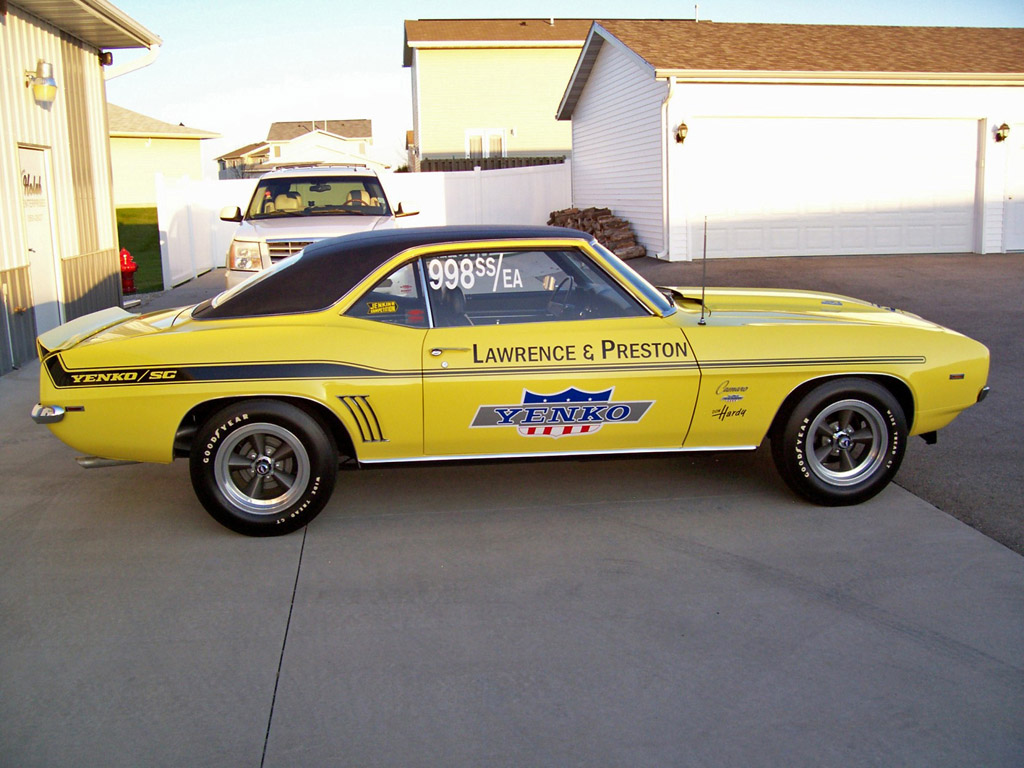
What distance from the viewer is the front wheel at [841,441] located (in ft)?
16.8

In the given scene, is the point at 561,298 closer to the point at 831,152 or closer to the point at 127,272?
the point at 127,272

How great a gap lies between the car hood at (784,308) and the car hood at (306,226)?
15.6 feet

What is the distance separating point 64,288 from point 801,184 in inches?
462

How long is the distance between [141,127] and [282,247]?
42.6 m

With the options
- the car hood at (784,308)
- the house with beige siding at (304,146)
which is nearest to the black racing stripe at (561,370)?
the car hood at (784,308)

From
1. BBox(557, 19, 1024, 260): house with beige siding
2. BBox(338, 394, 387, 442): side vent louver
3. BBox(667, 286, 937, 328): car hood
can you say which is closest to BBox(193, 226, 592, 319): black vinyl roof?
Answer: BBox(338, 394, 387, 442): side vent louver

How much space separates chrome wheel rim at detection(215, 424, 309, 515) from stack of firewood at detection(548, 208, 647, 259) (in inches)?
514

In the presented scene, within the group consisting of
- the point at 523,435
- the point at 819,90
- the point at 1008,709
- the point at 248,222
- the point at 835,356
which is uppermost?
the point at 819,90

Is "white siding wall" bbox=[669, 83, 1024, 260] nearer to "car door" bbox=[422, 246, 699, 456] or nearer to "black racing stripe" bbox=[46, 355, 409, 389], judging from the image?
"car door" bbox=[422, 246, 699, 456]

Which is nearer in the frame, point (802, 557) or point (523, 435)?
point (802, 557)

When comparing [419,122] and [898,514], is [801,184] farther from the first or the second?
[419,122]

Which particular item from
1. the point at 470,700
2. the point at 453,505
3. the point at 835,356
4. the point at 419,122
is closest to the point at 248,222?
the point at 453,505

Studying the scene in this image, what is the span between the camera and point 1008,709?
3312mm

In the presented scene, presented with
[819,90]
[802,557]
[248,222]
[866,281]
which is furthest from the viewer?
[819,90]
